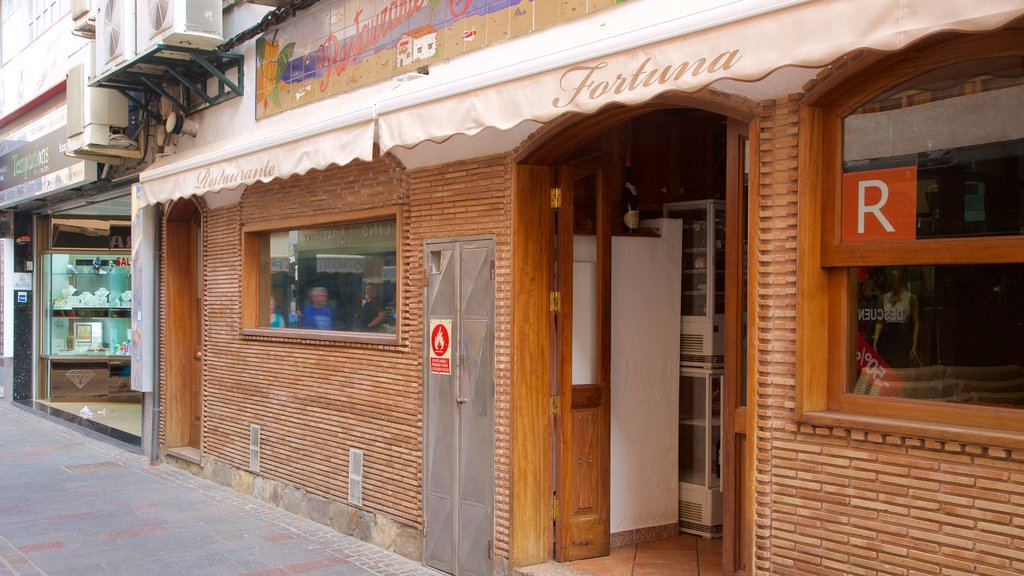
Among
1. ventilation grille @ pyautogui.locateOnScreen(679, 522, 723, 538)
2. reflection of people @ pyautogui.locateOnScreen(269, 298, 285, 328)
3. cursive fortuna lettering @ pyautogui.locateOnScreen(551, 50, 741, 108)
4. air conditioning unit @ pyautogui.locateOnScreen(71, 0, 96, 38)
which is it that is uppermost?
air conditioning unit @ pyautogui.locateOnScreen(71, 0, 96, 38)

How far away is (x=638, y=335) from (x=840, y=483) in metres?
2.90

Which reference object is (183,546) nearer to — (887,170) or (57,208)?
(887,170)

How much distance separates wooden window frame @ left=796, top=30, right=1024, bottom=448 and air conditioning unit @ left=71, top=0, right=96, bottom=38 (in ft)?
35.7

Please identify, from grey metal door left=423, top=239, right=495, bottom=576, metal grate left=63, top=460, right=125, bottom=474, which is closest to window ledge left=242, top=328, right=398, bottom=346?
grey metal door left=423, top=239, right=495, bottom=576

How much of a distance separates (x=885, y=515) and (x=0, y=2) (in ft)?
65.0

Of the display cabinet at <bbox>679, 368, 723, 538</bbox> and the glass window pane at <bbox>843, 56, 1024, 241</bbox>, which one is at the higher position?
the glass window pane at <bbox>843, 56, 1024, 241</bbox>

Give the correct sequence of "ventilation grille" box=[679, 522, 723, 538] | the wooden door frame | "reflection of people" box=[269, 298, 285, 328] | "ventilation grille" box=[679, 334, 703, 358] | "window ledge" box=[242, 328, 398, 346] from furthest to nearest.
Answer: "reflection of people" box=[269, 298, 285, 328]
"window ledge" box=[242, 328, 398, 346]
"ventilation grille" box=[679, 334, 703, 358]
"ventilation grille" box=[679, 522, 723, 538]
the wooden door frame

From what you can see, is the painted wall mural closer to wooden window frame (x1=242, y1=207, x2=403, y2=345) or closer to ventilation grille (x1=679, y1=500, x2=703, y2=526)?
wooden window frame (x1=242, y1=207, x2=403, y2=345)

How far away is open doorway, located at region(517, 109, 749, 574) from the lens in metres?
6.89

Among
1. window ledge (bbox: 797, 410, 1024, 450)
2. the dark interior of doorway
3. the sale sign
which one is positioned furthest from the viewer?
the dark interior of doorway

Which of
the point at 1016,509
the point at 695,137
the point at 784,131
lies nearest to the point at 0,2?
the point at 695,137

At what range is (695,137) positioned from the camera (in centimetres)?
802

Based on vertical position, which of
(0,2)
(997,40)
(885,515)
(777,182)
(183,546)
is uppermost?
(0,2)

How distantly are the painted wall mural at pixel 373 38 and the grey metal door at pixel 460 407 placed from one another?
154 centimetres
